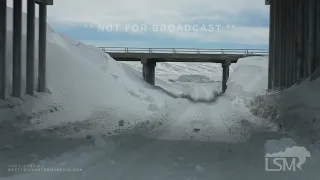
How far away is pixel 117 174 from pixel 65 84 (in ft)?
49.6

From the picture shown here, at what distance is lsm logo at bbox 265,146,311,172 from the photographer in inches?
303

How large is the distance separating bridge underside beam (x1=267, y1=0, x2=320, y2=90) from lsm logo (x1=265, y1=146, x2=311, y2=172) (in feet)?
19.8

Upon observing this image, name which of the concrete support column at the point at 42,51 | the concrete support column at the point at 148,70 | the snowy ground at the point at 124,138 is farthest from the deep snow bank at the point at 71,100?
the concrete support column at the point at 148,70

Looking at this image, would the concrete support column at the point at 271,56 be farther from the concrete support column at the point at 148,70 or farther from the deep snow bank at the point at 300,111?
the concrete support column at the point at 148,70

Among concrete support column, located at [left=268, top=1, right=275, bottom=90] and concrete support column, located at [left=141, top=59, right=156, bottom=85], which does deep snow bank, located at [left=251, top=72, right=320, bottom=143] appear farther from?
concrete support column, located at [left=141, top=59, right=156, bottom=85]

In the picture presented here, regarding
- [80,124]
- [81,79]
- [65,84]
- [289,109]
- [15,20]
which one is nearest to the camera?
[289,109]

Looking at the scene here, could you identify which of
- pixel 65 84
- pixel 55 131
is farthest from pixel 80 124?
pixel 65 84

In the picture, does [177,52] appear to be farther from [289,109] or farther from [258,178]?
[258,178]

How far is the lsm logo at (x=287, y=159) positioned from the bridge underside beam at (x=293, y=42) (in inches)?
238

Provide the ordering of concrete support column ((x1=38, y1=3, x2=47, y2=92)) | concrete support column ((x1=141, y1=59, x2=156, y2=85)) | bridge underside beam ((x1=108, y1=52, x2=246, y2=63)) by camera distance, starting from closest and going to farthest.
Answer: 1. concrete support column ((x1=38, y1=3, x2=47, y2=92))
2. concrete support column ((x1=141, y1=59, x2=156, y2=85))
3. bridge underside beam ((x1=108, y1=52, x2=246, y2=63))

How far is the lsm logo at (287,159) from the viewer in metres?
7.68

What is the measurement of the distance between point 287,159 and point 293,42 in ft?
37.5

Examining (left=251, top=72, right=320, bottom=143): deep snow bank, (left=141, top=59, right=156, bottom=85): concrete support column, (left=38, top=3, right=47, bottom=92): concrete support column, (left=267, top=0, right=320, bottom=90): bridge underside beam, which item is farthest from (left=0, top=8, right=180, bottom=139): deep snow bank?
(left=141, top=59, right=156, bottom=85): concrete support column

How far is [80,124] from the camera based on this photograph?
14.9 m
